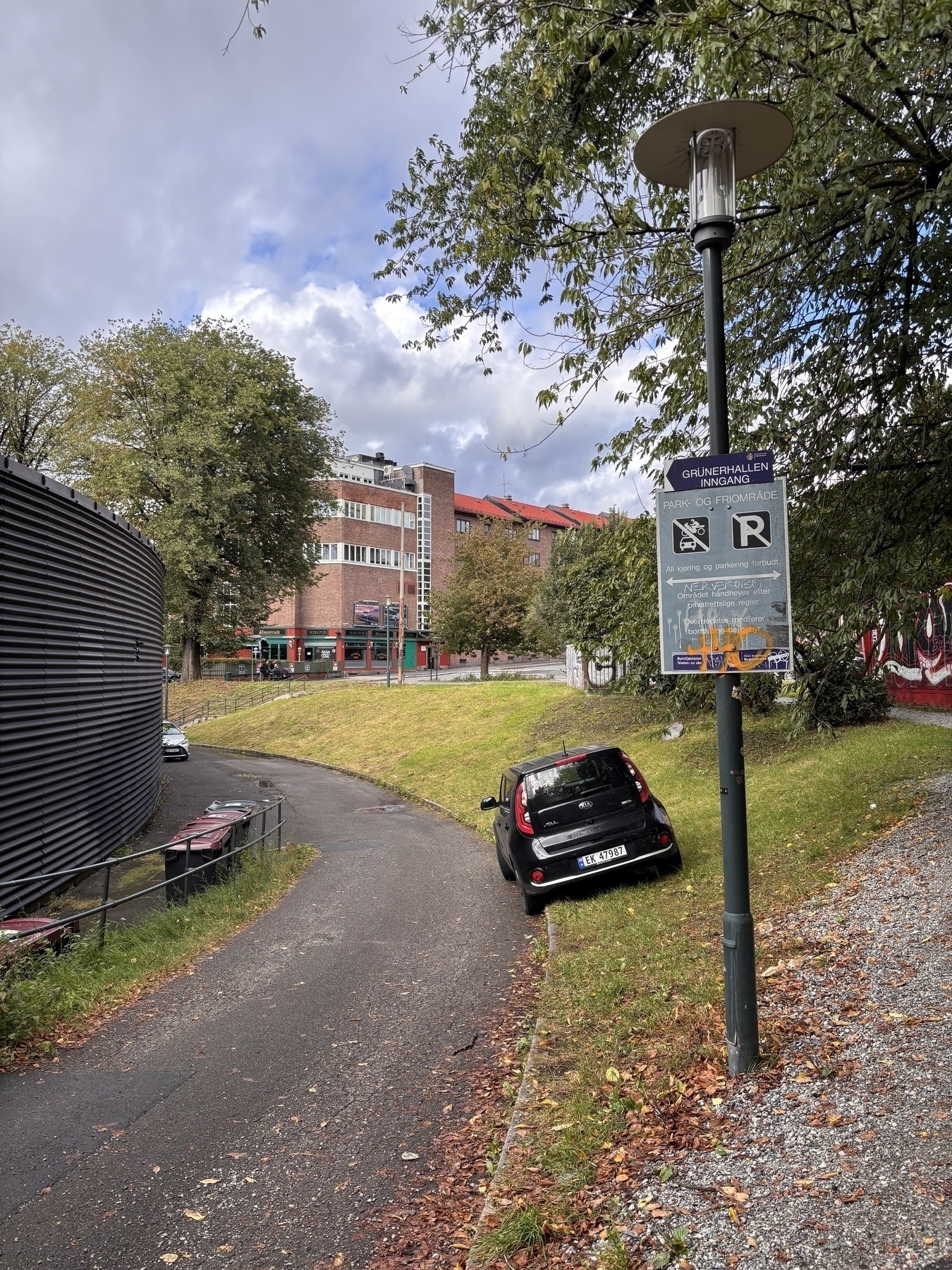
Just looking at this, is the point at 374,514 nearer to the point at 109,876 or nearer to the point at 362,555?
the point at 362,555

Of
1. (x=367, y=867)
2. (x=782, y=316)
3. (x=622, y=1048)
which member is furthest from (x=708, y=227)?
(x=367, y=867)

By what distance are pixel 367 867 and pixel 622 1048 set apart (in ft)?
26.1

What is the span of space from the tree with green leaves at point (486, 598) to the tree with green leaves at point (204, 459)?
8.48 meters

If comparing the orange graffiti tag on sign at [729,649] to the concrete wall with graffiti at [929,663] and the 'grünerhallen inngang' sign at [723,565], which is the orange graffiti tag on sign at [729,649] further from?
the concrete wall with graffiti at [929,663]

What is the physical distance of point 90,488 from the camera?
4003 centimetres

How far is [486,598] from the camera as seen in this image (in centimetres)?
4738

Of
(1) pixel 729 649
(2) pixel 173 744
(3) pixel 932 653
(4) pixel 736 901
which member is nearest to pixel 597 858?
(4) pixel 736 901

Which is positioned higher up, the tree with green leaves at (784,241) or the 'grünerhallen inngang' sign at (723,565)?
the tree with green leaves at (784,241)

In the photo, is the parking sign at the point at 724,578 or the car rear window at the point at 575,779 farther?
the car rear window at the point at 575,779

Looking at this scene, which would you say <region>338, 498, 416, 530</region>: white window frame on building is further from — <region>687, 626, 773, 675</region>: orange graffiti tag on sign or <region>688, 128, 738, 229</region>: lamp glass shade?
<region>687, 626, 773, 675</region>: orange graffiti tag on sign

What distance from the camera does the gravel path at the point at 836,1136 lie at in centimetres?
300

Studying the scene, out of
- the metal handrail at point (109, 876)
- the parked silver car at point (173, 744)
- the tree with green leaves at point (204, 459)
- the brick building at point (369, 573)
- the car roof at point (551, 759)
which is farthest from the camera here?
the brick building at point (369, 573)

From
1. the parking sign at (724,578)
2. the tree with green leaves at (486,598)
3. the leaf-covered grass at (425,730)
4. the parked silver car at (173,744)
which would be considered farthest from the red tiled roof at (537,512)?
the parking sign at (724,578)

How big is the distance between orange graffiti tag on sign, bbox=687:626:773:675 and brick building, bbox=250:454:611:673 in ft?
200
